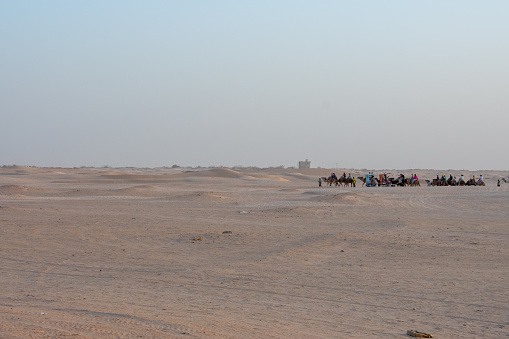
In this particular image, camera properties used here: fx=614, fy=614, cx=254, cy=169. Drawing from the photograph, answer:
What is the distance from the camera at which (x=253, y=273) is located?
39.0 feet

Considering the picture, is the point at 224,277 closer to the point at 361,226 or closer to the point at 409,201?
the point at 361,226

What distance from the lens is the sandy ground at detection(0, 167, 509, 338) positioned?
7730 mm

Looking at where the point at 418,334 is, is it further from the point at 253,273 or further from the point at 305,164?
the point at 305,164

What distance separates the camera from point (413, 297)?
9.70 meters

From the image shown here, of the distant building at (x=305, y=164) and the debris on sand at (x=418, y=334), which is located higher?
the distant building at (x=305, y=164)

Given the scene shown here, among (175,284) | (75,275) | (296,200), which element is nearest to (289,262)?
(175,284)

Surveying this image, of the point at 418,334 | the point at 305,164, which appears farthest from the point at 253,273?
the point at 305,164

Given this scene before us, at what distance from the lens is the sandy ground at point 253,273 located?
7730mm

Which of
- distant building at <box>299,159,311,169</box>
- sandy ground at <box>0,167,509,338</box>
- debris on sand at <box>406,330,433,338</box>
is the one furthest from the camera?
distant building at <box>299,159,311,169</box>

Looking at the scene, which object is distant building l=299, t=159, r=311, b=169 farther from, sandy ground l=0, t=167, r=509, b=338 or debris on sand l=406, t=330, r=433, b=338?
debris on sand l=406, t=330, r=433, b=338

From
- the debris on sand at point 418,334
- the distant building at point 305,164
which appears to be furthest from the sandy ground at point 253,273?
the distant building at point 305,164

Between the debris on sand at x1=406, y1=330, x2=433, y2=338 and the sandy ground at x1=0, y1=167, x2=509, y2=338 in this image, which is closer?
Answer: the debris on sand at x1=406, y1=330, x2=433, y2=338

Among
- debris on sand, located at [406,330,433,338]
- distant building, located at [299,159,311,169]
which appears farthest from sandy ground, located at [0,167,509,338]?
distant building, located at [299,159,311,169]

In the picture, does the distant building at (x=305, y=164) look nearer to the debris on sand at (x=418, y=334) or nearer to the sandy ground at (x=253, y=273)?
the sandy ground at (x=253, y=273)
